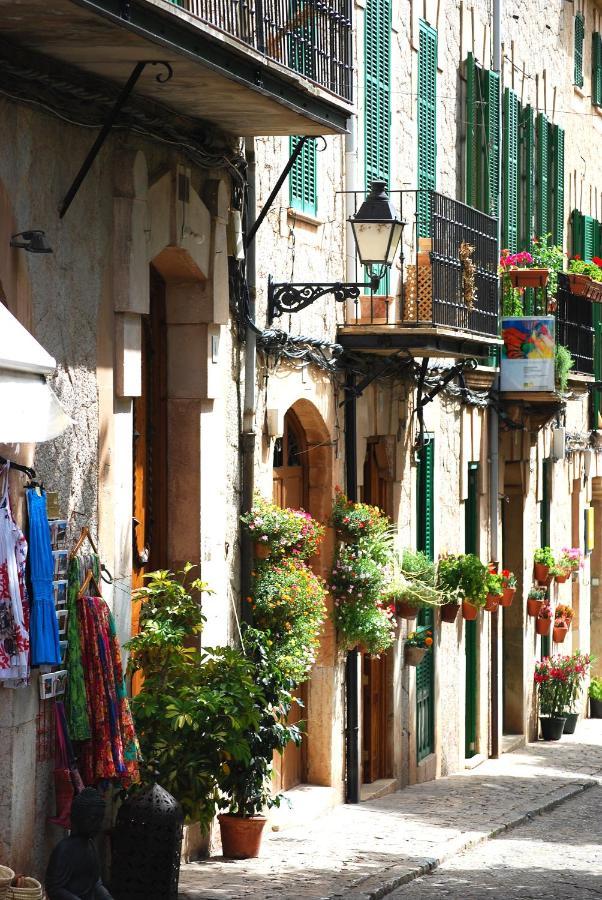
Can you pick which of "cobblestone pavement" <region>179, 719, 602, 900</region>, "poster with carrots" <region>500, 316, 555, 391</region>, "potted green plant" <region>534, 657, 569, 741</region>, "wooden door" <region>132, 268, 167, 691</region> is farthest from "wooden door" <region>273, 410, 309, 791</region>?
"potted green plant" <region>534, 657, 569, 741</region>

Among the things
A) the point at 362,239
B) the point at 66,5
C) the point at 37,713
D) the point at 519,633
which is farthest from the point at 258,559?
the point at 519,633

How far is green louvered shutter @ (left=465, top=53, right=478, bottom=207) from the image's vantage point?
18.0m

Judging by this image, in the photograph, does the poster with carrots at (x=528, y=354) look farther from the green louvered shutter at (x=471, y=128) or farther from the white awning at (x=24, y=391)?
the white awning at (x=24, y=391)

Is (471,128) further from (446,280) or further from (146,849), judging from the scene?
(146,849)

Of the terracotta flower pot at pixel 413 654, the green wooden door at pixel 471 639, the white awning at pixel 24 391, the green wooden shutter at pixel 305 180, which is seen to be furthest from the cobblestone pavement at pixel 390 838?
the green wooden shutter at pixel 305 180

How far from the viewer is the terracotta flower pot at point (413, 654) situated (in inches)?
619

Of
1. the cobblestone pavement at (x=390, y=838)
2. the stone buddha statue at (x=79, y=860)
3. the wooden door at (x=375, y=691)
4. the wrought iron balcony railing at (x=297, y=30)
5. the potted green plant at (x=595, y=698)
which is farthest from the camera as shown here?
→ the potted green plant at (x=595, y=698)

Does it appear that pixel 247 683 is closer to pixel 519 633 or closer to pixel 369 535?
pixel 369 535

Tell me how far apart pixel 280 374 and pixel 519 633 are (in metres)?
9.10

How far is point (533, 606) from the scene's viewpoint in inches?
829

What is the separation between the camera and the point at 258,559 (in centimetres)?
1209

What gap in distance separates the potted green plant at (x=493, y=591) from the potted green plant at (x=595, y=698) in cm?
698

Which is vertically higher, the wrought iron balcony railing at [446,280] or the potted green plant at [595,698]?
the wrought iron balcony railing at [446,280]

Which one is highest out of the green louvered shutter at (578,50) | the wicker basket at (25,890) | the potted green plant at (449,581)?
the green louvered shutter at (578,50)
